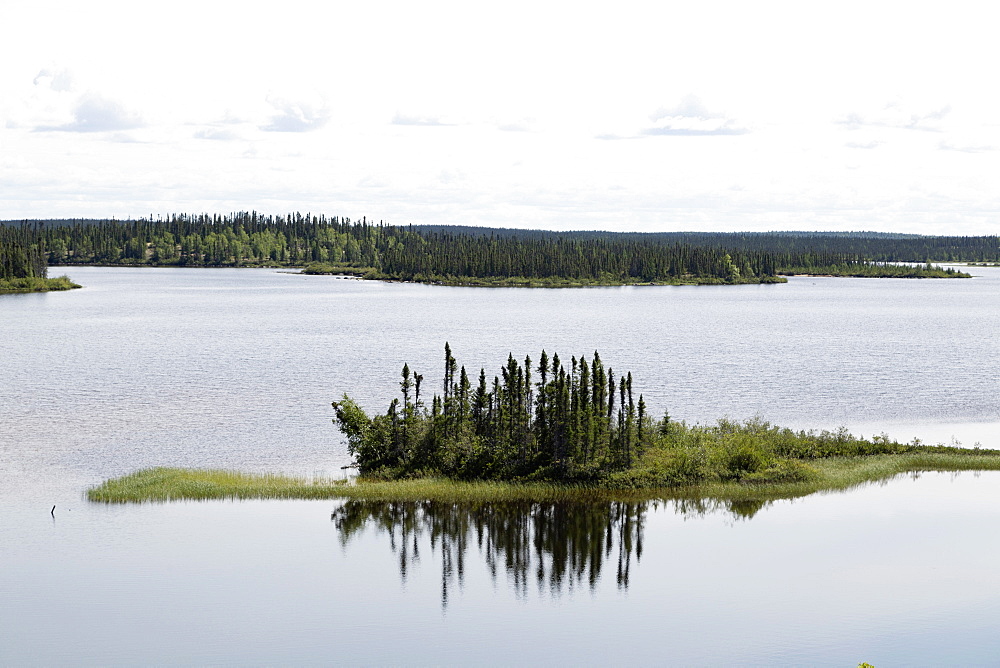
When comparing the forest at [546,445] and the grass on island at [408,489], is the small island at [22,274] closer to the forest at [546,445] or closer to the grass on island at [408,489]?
the grass on island at [408,489]

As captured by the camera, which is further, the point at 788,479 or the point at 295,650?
the point at 788,479

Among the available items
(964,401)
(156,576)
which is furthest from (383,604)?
(964,401)

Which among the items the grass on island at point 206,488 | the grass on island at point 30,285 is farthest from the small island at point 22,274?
the grass on island at point 206,488

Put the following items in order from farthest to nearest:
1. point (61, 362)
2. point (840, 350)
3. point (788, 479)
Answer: point (840, 350), point (61, 362), point (788, 479)

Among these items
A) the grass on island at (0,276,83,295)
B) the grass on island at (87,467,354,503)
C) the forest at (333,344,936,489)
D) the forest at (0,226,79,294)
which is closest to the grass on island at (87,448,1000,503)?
the grass on island at (87,467,354,503)

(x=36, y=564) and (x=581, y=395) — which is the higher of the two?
(x=581, y=395)

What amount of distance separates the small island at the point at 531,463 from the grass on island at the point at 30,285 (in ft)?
473

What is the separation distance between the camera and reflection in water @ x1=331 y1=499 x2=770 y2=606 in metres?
34.0

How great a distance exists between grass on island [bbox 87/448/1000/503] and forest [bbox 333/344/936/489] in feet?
1.50

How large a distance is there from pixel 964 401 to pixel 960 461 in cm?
2000

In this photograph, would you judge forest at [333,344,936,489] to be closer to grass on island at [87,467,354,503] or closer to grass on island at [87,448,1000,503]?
grass on island at [87,448,1000,503]

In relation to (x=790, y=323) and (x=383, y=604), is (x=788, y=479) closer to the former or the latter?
(x=383, y=604)

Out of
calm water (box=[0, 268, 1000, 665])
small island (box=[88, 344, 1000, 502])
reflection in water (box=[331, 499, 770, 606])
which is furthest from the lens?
small island (box=[88, 344, 1000, 502])

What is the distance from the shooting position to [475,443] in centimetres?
4225
